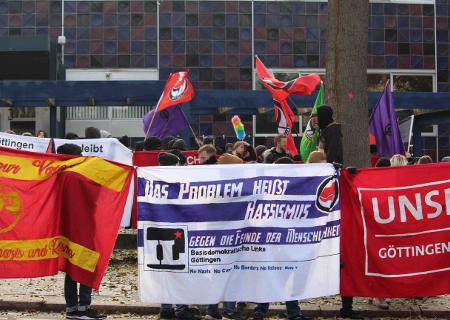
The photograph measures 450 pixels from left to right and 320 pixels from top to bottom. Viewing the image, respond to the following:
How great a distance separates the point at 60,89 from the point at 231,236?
1412cm

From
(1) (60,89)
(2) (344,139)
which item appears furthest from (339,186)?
(1) (60,89)

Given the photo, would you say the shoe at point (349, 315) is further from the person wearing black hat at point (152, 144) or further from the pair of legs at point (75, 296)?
the person wearing black hat at point (152, 144)

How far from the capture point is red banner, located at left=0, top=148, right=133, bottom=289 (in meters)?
8.27

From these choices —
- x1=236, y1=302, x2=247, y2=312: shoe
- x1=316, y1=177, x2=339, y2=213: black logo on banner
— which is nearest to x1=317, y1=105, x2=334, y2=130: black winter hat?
x1=316, y1=177, x2=339, y2=213: black logo on banner

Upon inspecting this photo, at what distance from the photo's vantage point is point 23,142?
13.4 meters

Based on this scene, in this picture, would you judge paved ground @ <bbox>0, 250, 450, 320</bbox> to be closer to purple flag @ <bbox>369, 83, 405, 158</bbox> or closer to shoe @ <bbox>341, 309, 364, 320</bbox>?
shoe @ <bbox>341, 309, 364, 320</bbox>

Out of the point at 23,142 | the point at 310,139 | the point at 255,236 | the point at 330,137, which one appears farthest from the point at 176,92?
the point at 255,236

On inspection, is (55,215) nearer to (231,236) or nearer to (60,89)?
(231,236)

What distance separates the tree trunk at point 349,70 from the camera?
11180 millimetres

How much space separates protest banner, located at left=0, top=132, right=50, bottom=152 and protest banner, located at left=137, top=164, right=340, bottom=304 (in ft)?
18.2

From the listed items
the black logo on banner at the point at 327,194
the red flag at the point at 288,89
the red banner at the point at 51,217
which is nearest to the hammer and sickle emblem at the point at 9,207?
the red banner at the point at 51,217

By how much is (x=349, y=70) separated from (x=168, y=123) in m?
6.28

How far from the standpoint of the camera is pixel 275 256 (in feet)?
26.5

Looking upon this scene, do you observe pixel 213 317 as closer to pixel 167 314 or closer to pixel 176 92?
pixel 167 314
